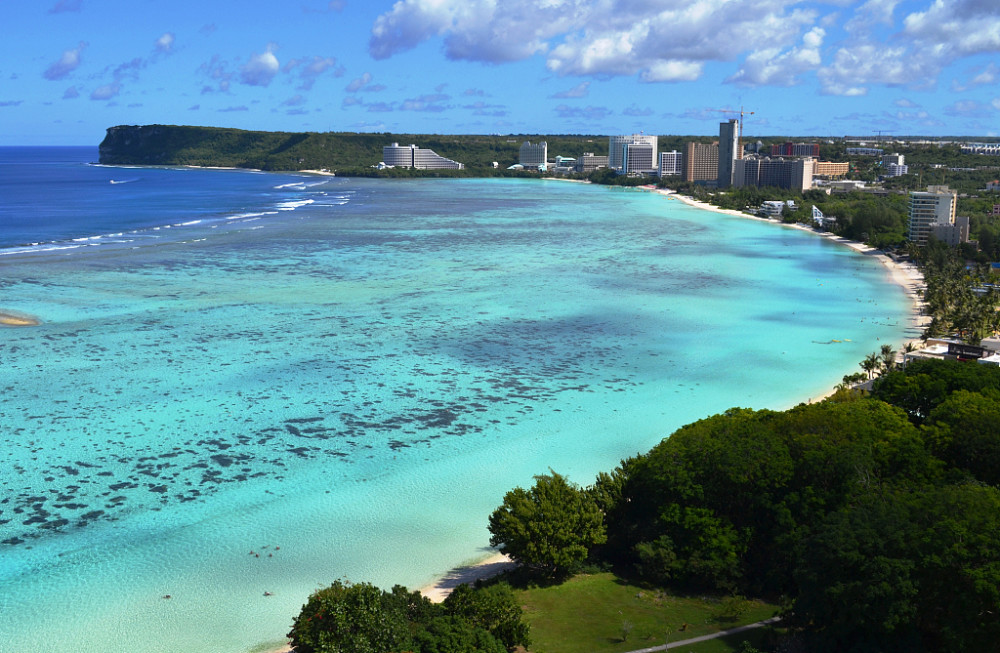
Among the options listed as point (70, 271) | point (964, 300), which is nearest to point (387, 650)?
point (964, 300)

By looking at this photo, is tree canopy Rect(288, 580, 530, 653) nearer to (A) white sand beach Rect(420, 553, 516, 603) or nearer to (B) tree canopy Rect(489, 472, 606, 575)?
(B) tree canopy Rect(489, 472, 606, 575)

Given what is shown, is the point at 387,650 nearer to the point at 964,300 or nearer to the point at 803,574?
the point at 803,574

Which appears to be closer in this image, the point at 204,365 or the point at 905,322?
the point at 204,365

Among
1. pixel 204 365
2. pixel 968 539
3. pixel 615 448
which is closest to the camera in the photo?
pixel 968 539

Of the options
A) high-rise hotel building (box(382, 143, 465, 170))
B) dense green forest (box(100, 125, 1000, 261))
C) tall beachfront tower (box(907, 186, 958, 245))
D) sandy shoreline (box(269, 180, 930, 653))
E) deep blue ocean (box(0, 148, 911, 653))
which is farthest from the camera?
high-rise hotel building (box(382, 143, 465, 170))

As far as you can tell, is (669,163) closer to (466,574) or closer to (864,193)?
(864,193)

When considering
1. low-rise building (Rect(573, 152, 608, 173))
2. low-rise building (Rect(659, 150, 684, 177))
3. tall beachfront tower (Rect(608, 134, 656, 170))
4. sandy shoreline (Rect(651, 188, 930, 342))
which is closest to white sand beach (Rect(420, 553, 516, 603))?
sandy shoreline (Rect(651, 188, 930, 342))

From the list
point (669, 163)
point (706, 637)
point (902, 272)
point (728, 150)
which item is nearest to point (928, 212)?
point (902, 272)
